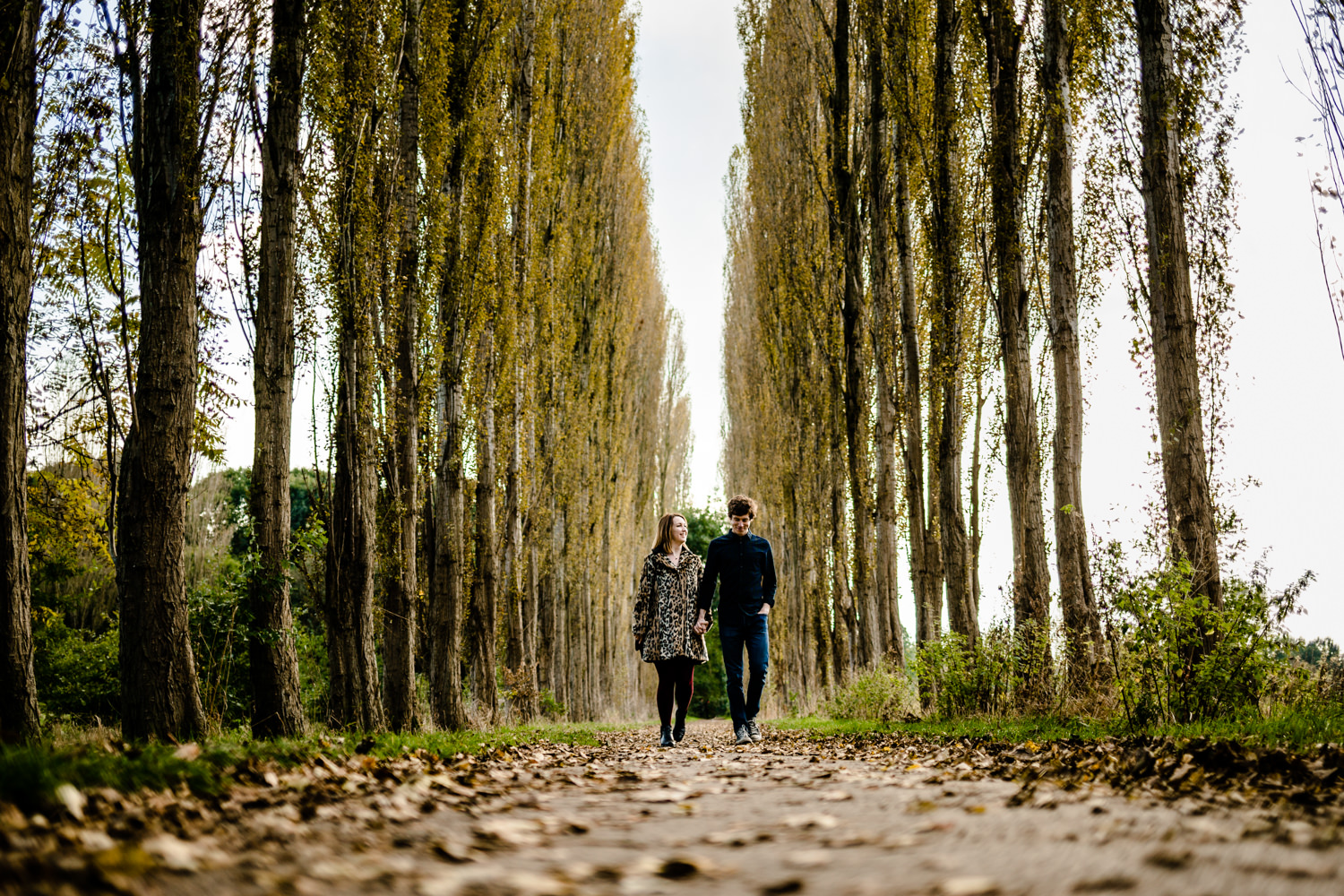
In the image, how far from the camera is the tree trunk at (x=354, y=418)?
820cm

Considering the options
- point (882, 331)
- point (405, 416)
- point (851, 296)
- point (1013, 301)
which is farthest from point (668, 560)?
point (851, 296)

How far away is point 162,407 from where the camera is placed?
582cm

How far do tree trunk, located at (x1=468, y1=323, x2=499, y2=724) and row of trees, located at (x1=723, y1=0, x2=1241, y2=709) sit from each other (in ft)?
18.6

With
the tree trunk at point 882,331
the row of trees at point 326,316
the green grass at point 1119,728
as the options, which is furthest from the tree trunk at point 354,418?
the tree trunk at point 882,331

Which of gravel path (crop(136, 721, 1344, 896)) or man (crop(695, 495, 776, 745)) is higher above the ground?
A: man (crop(695, 495, 776, 745))

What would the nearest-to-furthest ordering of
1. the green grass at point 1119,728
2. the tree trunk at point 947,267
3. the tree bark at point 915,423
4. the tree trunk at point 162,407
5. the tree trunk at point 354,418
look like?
1. the green grass at point 1119,728
2. the tree trunk at point 162,407
3. the tree trunk at point 354,418
4. the tree trunk at point 947,267
5. the tree bark at point 915,423

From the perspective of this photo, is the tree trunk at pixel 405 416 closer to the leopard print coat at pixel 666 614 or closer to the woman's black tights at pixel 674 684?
the woman's black tights at pixel 674 684

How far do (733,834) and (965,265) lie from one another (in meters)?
12.0

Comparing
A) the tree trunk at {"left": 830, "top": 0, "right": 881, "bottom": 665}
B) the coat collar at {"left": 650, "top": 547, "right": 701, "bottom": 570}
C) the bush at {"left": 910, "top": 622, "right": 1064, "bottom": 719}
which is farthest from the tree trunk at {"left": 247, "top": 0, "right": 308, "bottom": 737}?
the tree trunk at {"left": 830, "top": 0, "right": 881, "bottom": 665}

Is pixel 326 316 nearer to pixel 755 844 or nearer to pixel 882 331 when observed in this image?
pixel 755 844

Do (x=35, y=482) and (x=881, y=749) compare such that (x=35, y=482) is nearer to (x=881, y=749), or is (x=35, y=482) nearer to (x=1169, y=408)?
(x=881, y=749)

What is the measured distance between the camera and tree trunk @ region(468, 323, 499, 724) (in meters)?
12.3

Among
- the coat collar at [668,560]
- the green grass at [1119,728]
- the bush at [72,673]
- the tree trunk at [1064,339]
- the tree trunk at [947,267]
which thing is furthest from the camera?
the bush at [72,673]

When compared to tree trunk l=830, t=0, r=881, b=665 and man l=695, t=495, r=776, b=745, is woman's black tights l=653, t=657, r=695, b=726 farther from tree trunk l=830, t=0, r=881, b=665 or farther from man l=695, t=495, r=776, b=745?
tree trunk l=830, t=0, r=881, b=665
